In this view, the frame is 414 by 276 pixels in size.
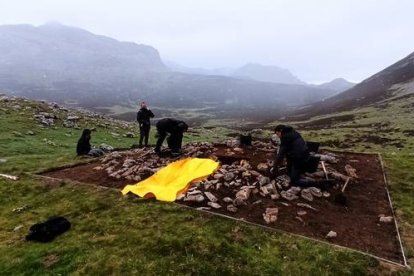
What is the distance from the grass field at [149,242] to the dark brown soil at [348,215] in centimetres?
63

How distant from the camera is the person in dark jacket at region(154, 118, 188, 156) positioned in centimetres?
2405

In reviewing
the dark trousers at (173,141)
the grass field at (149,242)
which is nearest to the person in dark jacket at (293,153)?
the grass field at (149,242)

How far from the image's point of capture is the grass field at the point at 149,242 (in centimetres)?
1271

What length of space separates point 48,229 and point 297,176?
10075 mm

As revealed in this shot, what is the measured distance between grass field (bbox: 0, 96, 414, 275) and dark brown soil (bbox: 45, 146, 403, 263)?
0.63 m

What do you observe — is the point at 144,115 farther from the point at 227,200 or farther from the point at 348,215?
the point at 348,215

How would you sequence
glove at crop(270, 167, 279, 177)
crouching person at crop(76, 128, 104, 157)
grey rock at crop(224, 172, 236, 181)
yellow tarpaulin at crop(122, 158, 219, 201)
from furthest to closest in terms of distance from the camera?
crouching person at crop(76, 128, 104, 157)
grey rock at crop(224, 172, 236, 181)
glove at crop(270, 167, 279, 177)
yellow tarpaulin at crop(122, 158, 219, 201)

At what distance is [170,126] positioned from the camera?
79.0ft

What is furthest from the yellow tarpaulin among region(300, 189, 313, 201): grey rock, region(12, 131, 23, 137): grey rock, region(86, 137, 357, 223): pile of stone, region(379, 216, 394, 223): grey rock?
region(12, 131, 23, 137): grey rock

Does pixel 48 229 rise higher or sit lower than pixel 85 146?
lower

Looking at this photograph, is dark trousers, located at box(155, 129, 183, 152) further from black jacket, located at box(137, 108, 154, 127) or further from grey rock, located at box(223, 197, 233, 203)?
grey rock, located at box(223, 197, 233, 203)

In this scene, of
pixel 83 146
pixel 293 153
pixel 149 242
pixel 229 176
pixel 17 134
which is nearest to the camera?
pixel 149 242

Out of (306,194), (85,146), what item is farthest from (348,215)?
(85,146)

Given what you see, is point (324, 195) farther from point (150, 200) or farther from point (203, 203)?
point (150, 200)
